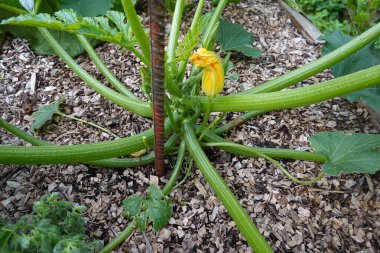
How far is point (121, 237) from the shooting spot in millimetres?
1691

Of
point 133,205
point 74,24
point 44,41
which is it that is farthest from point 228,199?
point 44,41

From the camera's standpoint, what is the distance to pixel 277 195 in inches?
74.5

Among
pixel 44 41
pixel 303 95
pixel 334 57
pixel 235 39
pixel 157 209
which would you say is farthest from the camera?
pixel 44 41

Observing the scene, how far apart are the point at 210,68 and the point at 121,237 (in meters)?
0.77

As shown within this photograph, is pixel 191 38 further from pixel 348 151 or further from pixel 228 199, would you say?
pixel 348 151

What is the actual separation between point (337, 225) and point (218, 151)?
0.64 meters

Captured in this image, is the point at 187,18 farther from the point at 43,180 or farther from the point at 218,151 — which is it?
the point at 43,180

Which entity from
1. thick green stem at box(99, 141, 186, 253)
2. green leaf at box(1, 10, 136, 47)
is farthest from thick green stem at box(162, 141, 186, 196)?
green leaf at box(1, 10, 136, 47)

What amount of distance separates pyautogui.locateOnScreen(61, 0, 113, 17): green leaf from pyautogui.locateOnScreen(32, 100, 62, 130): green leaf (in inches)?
19.4

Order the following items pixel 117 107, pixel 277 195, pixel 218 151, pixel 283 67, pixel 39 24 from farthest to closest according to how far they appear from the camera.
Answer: pixel 283 67, pixel 117 107, pixel 218 151, pixel 277 195, pixel 39 24

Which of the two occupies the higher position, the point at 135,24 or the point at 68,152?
the point at 135,24

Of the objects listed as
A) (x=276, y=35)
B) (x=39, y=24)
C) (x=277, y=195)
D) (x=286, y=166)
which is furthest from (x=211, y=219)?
(x=276, y=35)

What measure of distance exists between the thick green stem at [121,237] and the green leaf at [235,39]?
1.13 meters

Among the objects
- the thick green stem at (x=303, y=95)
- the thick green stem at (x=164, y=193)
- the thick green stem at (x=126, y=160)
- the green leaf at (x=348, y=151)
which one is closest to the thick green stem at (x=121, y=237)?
the thick green stem at (x=164, y=193)
